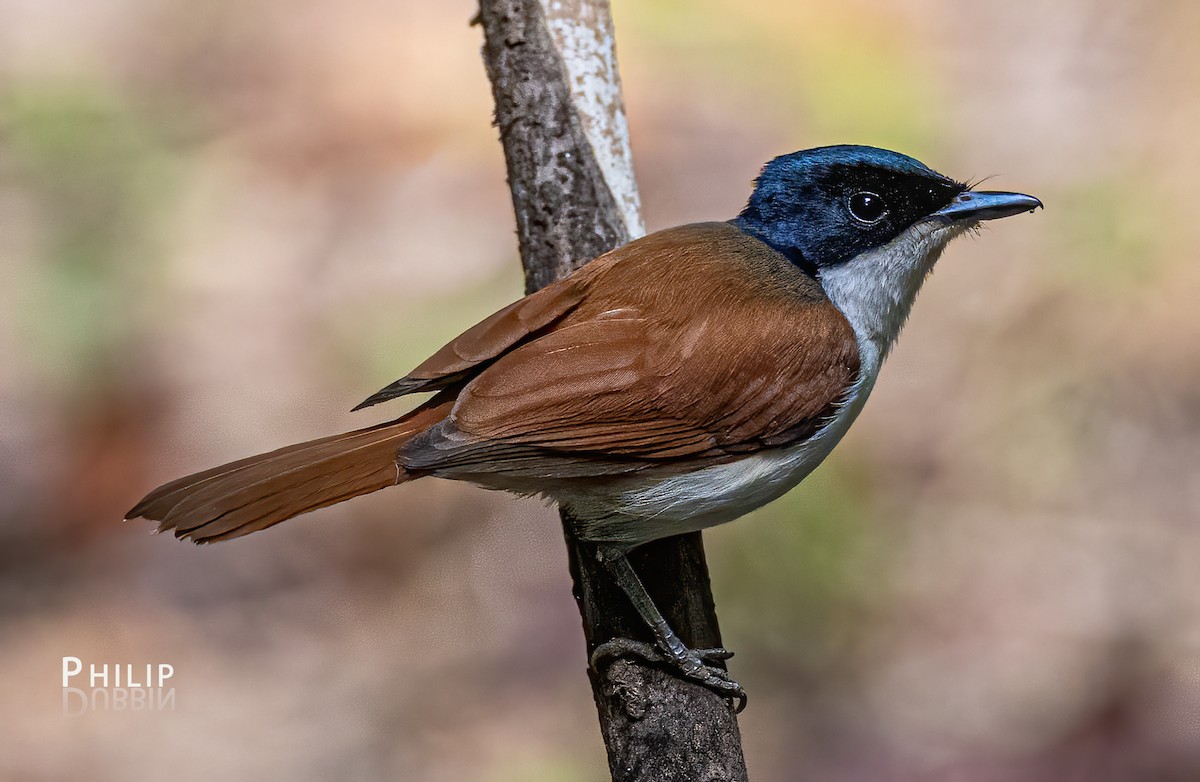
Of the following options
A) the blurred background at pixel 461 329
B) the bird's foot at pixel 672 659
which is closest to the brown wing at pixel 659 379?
the bird's foot at pixel 672 659

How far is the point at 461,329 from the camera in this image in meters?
5.58

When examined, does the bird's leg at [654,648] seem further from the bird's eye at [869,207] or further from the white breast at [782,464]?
the bird's eye at [869,207]

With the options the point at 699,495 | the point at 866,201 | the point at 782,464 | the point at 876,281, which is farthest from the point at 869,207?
the point at 699,495

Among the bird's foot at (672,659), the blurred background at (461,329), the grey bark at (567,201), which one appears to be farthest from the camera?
the blurred background at (461,329)

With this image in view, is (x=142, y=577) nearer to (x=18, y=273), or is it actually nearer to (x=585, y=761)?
(x=18, y=273)

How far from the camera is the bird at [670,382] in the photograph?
9.66 ft

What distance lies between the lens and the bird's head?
3.30m

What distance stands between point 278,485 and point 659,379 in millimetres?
963

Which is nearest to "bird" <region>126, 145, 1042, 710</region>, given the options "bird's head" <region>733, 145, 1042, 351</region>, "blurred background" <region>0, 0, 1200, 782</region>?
"bird's head" <region>733, 145, 1042, 351</region>

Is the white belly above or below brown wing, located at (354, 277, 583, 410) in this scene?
below

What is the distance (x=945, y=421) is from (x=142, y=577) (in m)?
3.63

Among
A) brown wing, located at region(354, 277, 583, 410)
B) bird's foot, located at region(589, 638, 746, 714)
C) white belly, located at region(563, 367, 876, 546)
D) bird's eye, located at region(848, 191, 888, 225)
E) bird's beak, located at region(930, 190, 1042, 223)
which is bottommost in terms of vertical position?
bird's foot, located at region(589, 638, 746, 714)

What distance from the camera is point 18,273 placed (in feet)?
19.2

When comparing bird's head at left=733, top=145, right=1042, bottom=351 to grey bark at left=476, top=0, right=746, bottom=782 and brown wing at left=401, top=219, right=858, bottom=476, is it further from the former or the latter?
grey bark at left=476, top=0, right=746, bottom=782
